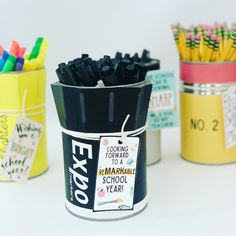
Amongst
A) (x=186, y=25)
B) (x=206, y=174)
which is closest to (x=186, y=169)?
(x=206, y=174)

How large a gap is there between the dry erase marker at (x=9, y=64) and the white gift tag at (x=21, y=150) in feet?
0.25

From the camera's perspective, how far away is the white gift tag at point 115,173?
0.65 metres

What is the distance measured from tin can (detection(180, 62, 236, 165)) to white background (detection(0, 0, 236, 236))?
24mm

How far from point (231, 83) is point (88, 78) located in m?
0.31

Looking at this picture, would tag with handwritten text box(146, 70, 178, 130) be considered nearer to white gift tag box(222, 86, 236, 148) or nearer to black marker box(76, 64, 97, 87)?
white gift tag box(222, 86, 236, 148)

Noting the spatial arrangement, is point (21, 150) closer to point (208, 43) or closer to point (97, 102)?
point (97, 102)

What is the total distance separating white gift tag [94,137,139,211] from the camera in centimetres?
65

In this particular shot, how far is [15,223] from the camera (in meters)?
0.69

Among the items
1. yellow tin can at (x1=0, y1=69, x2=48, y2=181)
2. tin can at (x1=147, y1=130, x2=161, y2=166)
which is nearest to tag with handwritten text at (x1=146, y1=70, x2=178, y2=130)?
tin can at (x1=147, y1=130, x2=161, y2=166)

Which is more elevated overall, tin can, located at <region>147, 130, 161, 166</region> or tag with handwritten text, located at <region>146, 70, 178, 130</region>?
tag with handwritten text, located at <region>146, 70, 178, 130</region>

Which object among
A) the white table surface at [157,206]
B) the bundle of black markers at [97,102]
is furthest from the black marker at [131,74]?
the white table surface at [157,206]

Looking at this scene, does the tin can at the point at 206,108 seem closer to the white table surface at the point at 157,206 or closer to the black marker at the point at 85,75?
the white table surface at the point at 157,206

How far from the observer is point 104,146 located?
2.13ft

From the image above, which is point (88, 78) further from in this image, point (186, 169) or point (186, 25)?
point (186, 25)
